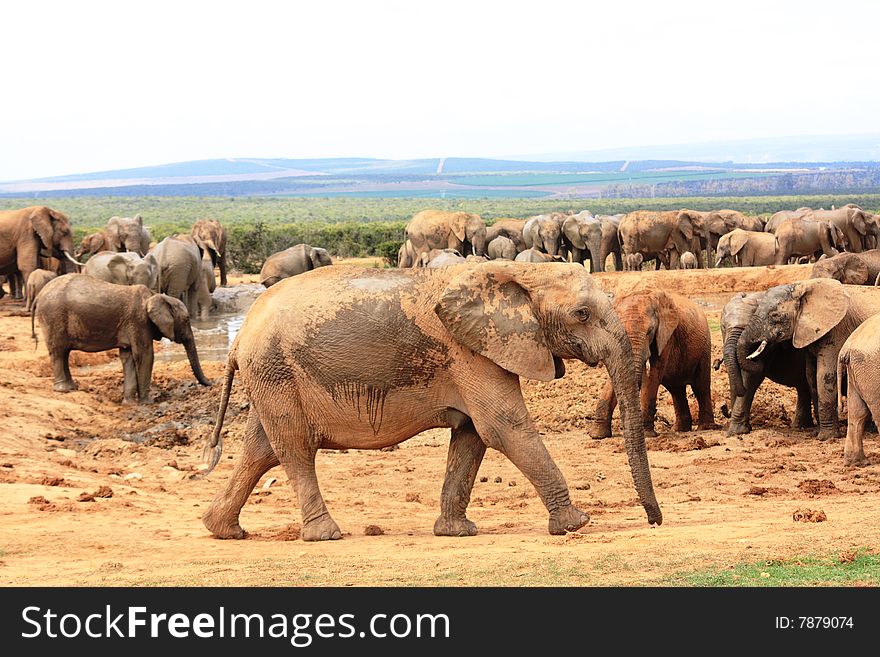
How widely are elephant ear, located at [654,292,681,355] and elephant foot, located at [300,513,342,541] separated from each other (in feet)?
20.1

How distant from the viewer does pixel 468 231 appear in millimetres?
40094

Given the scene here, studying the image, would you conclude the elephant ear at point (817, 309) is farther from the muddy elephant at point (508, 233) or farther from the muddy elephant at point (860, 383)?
the muddy elephant at point (508, 233)

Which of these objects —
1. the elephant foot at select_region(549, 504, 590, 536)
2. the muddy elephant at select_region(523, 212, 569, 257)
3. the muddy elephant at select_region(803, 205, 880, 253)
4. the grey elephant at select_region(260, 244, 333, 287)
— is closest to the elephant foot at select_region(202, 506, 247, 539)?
the elephant foot at select_region(549, 504, 590, 536)

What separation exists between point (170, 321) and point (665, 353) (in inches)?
314

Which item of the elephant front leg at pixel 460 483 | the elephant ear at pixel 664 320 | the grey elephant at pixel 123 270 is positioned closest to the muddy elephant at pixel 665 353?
the elephant ear at pixel 664 320

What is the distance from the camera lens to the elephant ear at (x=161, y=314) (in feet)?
62.3

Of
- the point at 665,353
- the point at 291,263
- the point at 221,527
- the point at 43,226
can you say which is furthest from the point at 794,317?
the point at 43,226

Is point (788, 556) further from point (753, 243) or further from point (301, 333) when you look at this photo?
point (753, 243)

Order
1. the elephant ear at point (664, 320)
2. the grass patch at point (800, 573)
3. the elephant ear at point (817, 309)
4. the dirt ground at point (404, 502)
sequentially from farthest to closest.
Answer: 1. the elephant ear at point (664, 320)
2. the elephant ear at point (817, 309)
3. the dirt ground at point (404, 502)
4. the grass patch at point (800, 573)

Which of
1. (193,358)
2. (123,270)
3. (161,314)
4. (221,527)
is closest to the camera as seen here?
(221,527)

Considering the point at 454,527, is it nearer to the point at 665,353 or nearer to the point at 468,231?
the point at 665,353

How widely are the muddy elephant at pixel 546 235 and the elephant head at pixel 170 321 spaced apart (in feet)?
71.1

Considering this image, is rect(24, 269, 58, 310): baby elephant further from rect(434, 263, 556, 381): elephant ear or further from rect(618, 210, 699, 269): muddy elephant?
rect(618, 210, 699, 269): muddy elephant

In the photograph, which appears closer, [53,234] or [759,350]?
[759,350]
